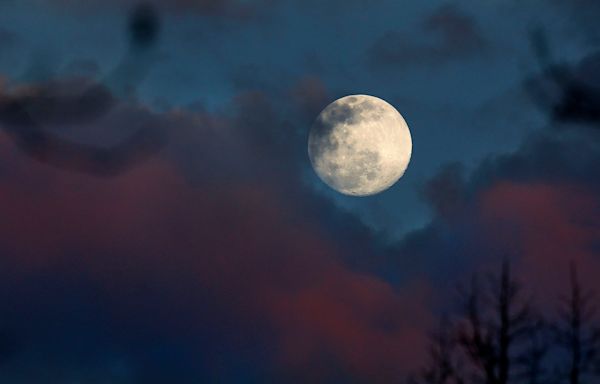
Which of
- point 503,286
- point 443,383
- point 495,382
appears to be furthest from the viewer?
point 443,383

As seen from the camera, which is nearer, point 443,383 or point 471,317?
point 471,317

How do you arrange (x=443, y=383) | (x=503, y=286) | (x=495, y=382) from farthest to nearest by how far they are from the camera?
(x=443, y=383) < (x=503, y=286) < (x=495, y=382)

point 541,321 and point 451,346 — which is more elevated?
point 451,346

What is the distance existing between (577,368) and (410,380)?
7240 millimetres

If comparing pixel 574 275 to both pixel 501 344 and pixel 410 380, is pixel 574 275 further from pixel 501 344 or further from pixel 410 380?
pixel 410 380

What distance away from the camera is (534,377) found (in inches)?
952

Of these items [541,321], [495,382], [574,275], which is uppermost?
[574,275]

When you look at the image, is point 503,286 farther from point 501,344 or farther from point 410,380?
point 410,380

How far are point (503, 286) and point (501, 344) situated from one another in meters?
1.75

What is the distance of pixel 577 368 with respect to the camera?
78.1 feet

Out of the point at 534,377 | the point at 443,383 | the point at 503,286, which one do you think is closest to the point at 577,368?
the point at 534,377

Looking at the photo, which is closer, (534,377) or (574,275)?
(534,377)

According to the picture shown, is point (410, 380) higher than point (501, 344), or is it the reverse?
point (410, 380)

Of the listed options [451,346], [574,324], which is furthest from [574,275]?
[451,346]
